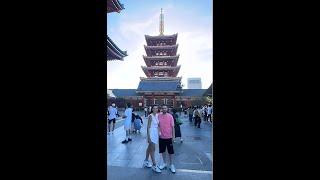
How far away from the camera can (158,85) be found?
41.2 metres

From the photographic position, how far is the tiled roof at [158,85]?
133 ft

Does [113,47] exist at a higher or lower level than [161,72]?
lower

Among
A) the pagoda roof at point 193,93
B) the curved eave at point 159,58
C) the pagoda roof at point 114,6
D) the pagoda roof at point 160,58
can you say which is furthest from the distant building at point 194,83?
the pagoda roof at point 114,6

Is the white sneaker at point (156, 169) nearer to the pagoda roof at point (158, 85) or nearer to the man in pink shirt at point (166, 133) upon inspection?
the man in pink shirt at point (166, 133)

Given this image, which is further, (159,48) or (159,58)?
(159,48)

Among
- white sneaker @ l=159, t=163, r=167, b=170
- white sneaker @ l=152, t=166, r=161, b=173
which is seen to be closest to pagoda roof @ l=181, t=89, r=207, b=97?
white sneaker @ l=159, t=163, r=167, b=170

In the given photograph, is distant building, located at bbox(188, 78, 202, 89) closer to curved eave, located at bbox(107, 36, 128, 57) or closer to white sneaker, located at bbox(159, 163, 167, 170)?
curved eave, located at bbox(107, 36, 128, 57)

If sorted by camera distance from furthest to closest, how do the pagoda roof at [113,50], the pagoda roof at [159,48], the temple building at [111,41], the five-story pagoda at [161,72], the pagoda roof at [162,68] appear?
1. the pagoda roof at [162,68]
2. the pagoda roof at [159,48]
3. the five-story pagoda at [161,72]
4. the pagoda roof at [113,50]
5. the temple building at [111,41]

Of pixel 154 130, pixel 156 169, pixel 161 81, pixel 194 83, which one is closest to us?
pixel 156 169

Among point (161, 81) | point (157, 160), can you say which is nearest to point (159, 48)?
point (161, 81)

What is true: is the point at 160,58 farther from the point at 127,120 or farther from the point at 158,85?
the point at 127,120

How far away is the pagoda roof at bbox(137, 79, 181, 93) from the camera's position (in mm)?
40312
